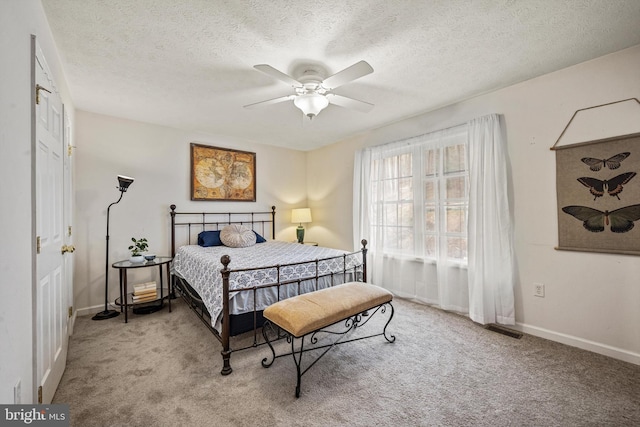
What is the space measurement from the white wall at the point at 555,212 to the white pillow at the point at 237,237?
337cm

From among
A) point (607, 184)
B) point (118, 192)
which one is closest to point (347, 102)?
point (607, 184)

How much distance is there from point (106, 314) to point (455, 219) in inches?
177

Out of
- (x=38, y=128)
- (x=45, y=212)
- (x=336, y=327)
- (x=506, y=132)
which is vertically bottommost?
(x=336, y=327)

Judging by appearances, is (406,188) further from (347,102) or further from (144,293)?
(144,293)

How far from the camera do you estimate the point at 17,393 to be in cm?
111

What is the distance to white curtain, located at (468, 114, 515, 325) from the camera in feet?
8.96

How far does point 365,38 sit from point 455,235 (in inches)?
95.5

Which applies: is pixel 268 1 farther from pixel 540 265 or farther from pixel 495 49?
pixel 540 265

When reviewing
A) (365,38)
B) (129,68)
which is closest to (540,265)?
(365,38)

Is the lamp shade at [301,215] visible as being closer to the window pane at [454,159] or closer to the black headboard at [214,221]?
the black headboard at [214,221]

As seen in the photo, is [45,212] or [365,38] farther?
[365,38]

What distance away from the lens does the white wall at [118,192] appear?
3.33 meters

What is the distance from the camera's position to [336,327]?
283 cm

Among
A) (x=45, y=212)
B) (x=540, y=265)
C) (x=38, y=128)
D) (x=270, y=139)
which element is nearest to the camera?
(x=38, y=128)
